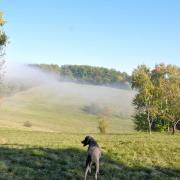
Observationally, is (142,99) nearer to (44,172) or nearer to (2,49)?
(2,49)

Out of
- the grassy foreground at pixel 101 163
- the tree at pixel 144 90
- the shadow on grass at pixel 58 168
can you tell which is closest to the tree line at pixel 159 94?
the tree at pixel 144 90

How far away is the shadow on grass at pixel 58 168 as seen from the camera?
1894 centimetres

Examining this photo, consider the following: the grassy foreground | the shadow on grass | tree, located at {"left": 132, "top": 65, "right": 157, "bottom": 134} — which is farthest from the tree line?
the shadow on grass

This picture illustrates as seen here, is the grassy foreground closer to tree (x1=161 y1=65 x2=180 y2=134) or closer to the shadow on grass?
the shadow on grass

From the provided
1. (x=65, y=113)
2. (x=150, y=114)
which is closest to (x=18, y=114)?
(x=65, y=113)

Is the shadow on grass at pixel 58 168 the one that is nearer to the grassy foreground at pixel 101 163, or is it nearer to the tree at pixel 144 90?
the grassy foreground at pixel 101 163

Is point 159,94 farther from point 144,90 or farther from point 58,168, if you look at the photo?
point 58,168

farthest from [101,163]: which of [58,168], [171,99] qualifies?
[171,99]

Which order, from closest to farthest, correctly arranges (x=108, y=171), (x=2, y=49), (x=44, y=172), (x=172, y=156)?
(x=44, y=172) < (x=108, y=171) < (x=172, y=156) < (x=2, y=49)

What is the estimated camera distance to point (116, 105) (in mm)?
197000

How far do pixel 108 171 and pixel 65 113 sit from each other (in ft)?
521

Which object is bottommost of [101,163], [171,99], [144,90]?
[101,163]

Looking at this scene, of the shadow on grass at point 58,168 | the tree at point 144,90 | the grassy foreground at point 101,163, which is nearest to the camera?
the shadow on grass at point 58,168

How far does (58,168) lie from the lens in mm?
20984
